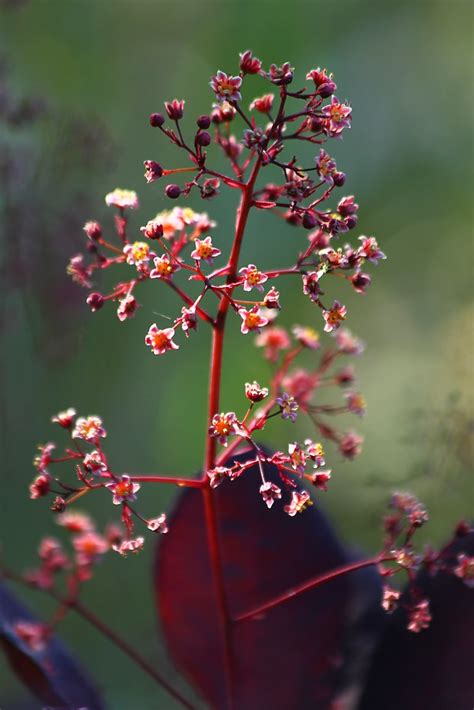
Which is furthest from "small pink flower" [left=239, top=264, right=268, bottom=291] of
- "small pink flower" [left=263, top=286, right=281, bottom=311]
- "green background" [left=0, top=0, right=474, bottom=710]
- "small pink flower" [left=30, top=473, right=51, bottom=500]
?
"green background" [left=0, top=0, right=474, bottom=710]

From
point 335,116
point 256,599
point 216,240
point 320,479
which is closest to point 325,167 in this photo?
point 335,116

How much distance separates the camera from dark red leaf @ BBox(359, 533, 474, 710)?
0.41 m

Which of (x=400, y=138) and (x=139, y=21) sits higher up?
(x=139, y=21)

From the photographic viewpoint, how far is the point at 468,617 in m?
0.41

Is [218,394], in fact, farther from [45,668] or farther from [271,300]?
[45,668]

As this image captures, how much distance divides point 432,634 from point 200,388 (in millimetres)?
940

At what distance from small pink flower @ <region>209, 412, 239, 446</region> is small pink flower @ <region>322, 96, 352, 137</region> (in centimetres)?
12

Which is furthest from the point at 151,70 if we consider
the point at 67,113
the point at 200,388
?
the point at 67,113

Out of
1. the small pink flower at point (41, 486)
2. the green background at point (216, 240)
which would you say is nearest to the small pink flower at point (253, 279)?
the small pink flower at point (41, 486)

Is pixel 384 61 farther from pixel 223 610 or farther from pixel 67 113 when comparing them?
pixel 223 610

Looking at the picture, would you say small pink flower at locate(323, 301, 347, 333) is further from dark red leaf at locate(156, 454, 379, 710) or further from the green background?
the green background

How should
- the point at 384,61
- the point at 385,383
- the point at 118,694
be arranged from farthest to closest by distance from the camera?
1. the point at 384,61
2. the point at 385,383
3. the point at 118,694

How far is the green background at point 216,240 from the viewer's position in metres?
0.74

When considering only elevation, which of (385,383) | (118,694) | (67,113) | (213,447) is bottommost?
(118,694)
